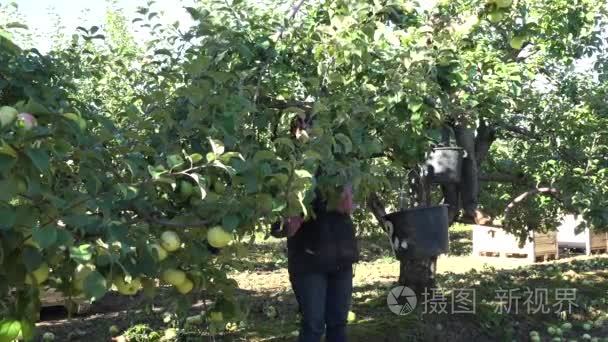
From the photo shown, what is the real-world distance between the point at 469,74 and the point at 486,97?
0.72 metres

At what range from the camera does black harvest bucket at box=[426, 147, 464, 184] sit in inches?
152

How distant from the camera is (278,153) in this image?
6.95ft

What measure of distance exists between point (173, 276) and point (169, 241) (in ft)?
0.53

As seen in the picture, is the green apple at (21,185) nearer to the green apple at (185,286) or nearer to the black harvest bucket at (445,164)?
the green apple at (185,286)

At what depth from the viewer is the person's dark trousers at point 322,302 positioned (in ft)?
11.1

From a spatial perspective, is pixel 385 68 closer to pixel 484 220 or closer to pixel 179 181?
pixel 179 181

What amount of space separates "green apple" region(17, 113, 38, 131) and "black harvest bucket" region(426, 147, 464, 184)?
2849 millimetres

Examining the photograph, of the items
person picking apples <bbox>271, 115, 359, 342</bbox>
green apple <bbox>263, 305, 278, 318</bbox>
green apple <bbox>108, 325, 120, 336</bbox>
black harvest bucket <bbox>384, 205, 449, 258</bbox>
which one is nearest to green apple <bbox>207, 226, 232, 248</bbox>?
person picking apples <bbox>271, 115, 359, 342</bbox>

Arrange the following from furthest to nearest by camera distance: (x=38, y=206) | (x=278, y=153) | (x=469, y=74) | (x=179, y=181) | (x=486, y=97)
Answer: (x=486, y=97)
(x=469, y=74)
(x=278, y=153)
(x=179, y=181)
(x=38, y=206)

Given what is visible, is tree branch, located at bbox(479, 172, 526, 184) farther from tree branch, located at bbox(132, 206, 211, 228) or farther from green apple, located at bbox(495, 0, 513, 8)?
tree branch, located at bbox(132, 206, 211, 228)

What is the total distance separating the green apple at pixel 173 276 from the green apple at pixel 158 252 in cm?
9

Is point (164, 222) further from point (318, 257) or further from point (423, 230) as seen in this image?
point (423, 230)

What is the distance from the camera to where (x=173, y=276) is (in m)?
1.87

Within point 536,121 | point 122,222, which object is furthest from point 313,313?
point 536,121
